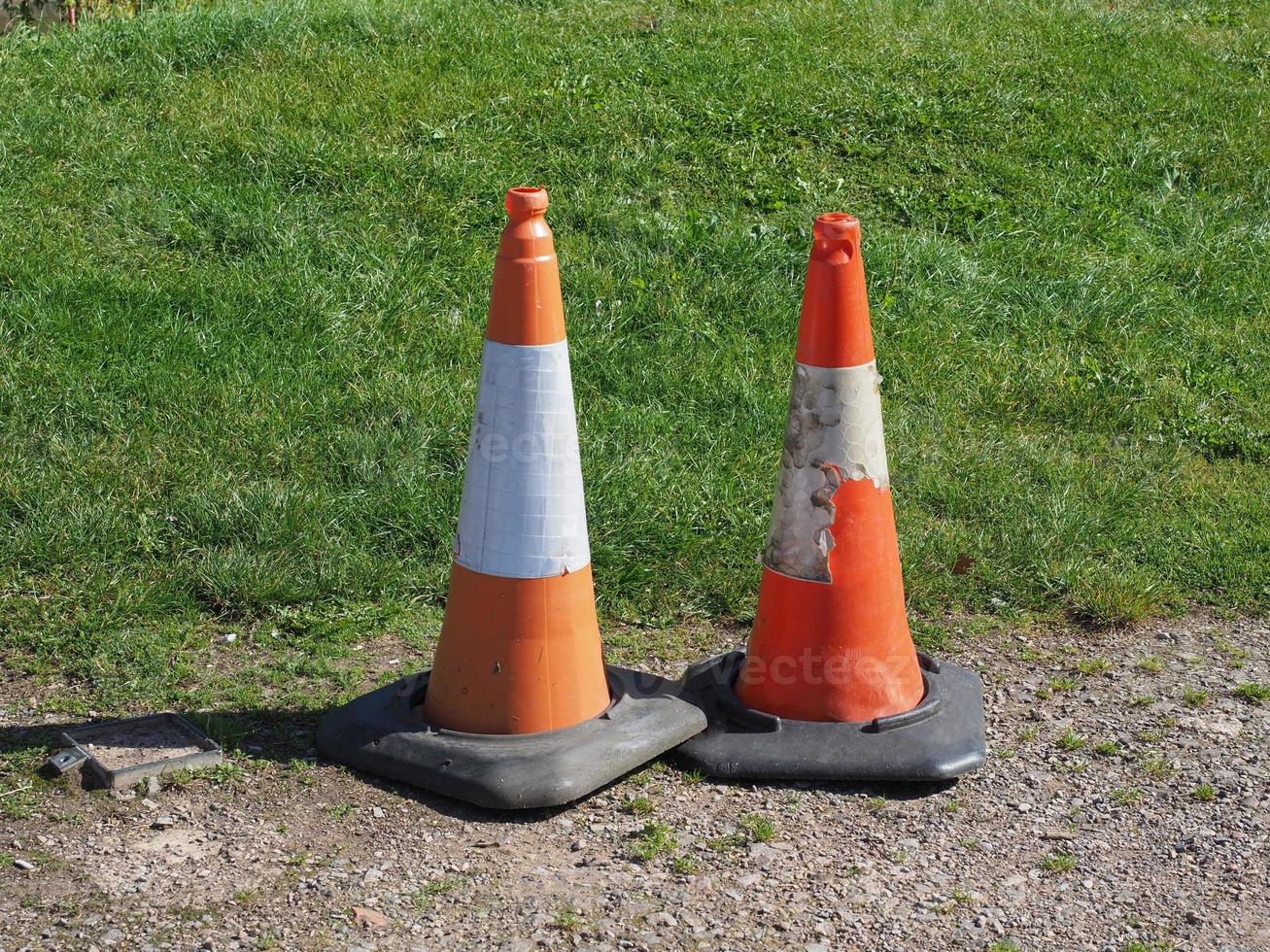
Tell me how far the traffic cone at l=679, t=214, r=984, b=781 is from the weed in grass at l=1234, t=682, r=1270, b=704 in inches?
34.0

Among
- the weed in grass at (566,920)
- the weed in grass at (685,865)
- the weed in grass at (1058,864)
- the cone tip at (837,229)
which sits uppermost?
the cone tip at (837,229)

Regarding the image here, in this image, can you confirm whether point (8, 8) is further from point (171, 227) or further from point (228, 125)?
point (171, 227)

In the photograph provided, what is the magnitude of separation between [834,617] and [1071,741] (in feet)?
2.44

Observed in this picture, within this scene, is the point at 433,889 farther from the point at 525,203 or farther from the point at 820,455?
the point at 525,203

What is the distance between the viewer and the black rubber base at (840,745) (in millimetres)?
3658

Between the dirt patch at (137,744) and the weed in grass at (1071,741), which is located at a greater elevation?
the dirt patch at (137,744)

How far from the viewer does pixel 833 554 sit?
383cm

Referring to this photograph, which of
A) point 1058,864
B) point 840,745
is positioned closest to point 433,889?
point 840,745

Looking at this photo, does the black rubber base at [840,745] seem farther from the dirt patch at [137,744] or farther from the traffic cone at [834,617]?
the dirt patch at [137,744]

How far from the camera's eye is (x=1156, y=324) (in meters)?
6.84

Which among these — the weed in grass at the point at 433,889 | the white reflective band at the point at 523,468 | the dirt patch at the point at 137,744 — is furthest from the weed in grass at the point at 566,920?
the dirt patch at the point at 137,744

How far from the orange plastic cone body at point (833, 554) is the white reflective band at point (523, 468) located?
591mm

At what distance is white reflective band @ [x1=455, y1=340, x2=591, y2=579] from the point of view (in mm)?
3572

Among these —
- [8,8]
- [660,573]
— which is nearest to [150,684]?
[660,573]
